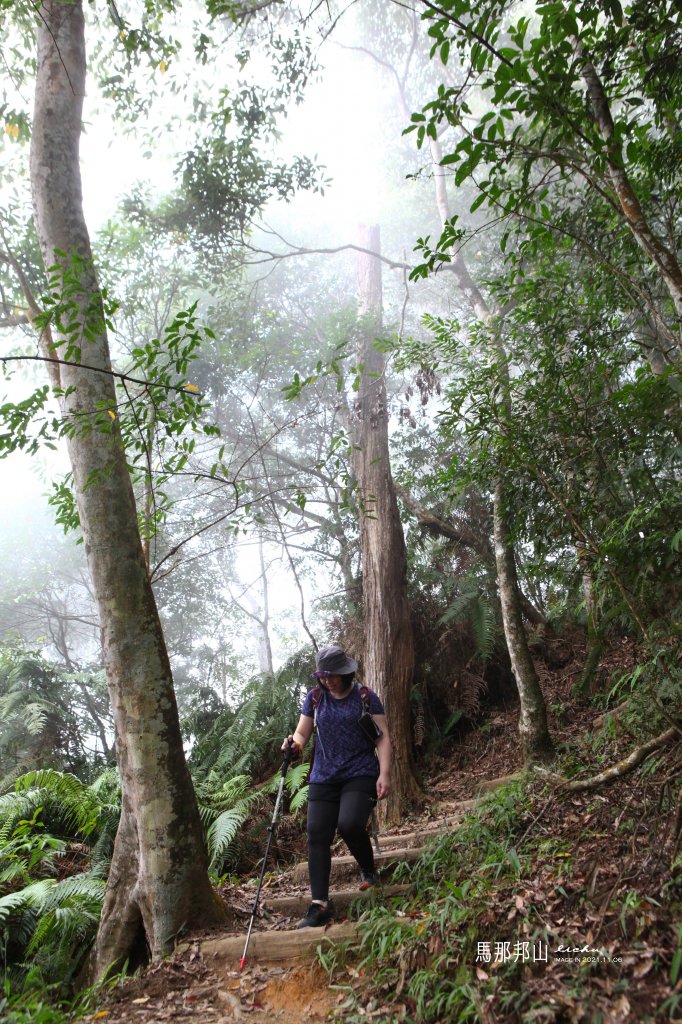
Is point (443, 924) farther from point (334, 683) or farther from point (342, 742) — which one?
point (334, 683)

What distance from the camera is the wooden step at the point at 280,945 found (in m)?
3.92

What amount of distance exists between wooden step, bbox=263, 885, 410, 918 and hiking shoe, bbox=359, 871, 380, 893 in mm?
30

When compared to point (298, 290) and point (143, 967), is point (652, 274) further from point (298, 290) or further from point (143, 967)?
point (298, 290)

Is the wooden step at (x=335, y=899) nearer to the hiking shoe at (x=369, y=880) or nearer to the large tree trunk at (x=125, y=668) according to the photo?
the hiking shoe at (x=369, y=880)

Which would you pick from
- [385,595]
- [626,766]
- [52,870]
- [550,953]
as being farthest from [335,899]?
[385,595]

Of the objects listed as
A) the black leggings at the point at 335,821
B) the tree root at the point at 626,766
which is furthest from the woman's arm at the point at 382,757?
the tree root at the point at 626,766

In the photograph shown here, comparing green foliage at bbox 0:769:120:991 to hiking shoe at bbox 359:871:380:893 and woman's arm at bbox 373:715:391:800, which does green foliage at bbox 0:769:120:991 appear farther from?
woman's arm at bbox 373:715:391:800

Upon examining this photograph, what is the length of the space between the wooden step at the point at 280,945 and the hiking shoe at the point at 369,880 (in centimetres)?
29

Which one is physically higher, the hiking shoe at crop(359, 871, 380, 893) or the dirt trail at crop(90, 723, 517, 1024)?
the hiking shoe at crop(359, 871, 380, 893)

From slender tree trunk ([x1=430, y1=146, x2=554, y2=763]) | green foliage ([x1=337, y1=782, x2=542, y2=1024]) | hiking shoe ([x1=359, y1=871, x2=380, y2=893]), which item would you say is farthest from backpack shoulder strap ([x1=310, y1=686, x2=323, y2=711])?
slender tree trunk ([x1=430, y1=146, x2=554, y2=763])

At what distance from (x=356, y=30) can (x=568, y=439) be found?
18.0 m

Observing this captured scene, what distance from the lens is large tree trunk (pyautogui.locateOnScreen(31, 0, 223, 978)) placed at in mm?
4434

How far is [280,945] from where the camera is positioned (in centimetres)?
400

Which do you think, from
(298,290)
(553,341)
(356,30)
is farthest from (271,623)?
(553,341)
